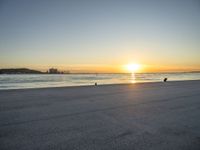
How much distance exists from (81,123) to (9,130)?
1.43 meters

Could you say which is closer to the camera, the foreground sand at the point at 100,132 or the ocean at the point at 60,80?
the foreground sand at the point at 100,132

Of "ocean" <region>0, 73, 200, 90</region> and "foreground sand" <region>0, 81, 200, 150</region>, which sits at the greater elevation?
"foreground sand" <region>0, 81, 200, 150</region>

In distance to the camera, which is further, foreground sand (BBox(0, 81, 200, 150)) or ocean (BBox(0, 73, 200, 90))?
ocean (BBox(0, 73, 200, 90))

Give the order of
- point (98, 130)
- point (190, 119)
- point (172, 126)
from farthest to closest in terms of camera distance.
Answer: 1. point (190, 119)
2. point (172, 126)
3. point (98, 130)

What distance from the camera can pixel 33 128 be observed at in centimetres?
327

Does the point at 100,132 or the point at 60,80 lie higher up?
the point at 100,132

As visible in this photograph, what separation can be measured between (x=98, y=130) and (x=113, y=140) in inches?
21.5

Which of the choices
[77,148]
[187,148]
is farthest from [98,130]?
[187,148]

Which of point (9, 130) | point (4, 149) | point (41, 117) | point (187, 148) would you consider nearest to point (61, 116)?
point (41, 117)

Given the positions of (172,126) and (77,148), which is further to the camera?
(172,126)

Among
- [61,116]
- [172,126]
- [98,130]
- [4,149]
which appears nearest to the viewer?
[4,149]

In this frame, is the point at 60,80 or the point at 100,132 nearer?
the point at 100,132

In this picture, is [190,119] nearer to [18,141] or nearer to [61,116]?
[61,116]

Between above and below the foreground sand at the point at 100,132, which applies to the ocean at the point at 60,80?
below
